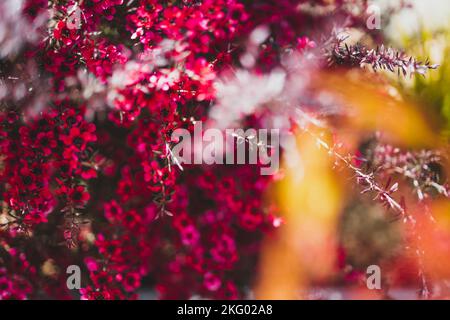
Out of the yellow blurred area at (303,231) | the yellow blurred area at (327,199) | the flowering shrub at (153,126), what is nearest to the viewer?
the flowering shrub at (153,126)

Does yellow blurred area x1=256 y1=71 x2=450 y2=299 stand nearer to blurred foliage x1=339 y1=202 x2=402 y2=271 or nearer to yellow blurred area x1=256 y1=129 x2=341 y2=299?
yellow blurred area x1=256 y1=129 x2=341 y2=299

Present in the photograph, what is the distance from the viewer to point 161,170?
5.78ft

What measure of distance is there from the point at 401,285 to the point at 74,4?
2.23 meters

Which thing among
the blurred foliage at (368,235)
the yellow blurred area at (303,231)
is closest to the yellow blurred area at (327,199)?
the yellow blurred area at (303,231)

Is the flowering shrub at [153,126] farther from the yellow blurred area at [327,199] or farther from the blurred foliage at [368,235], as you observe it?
the blurred foliage at [368,235]

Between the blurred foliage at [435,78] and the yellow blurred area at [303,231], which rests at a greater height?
the blurred foliage at [435,78]

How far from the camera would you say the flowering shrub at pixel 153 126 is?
168 centimetres

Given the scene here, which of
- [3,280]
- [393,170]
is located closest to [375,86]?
[393,170]

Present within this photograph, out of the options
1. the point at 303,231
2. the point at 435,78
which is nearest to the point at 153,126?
the point at 303,231

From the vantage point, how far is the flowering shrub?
1678mm

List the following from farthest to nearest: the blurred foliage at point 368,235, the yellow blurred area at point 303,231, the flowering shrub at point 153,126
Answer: the blurred foliage at point 368,235 < the yellow blurred area at point 303,231 < the flowering shrub at point 153,126

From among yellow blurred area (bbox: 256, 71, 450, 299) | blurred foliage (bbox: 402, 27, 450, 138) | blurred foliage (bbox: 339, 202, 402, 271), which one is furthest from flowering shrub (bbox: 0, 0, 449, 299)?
blurred foliage (bbox: 339, 202, 402, 271)

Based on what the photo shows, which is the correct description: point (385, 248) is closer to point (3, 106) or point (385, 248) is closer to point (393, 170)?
point (393, 170)

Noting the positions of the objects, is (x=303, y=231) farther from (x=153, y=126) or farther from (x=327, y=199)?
(x=153, y=126)
